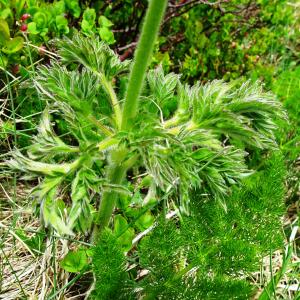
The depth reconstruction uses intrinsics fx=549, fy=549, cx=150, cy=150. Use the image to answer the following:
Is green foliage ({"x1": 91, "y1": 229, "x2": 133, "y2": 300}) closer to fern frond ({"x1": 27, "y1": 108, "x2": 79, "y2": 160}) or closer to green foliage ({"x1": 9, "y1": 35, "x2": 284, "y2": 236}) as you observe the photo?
green foliage ({"x1": 9, "y1": 35, "x2": 284, "y2": 236})

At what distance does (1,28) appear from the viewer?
7.41ft

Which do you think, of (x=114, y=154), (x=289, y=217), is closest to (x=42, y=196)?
(x=114, y=154)

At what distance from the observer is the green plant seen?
63.7 inches

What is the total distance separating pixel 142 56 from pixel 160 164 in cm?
32

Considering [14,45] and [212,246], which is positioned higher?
[14,45]

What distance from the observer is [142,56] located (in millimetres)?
1594

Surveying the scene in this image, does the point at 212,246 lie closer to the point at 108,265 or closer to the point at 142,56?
the point at 108,265

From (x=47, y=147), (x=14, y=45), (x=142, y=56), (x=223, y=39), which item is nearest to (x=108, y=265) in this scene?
(x=47, y=147)

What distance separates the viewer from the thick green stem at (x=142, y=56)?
4.97ft

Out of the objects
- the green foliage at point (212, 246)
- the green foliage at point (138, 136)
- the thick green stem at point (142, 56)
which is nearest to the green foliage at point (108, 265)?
the green foliage at point (212, 246)

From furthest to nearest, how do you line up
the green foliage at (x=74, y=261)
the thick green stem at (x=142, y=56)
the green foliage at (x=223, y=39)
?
1. the green foliage at (x=223, y=39)
2. the green foliage at (x=74, y=261)
3. the thick green stem at (x=142, y=56)

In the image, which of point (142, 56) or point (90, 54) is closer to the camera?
point (142, 56)

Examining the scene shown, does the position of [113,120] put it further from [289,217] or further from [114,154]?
[289,217]

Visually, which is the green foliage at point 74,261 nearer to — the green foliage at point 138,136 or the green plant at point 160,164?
the green plant at point 160,164
